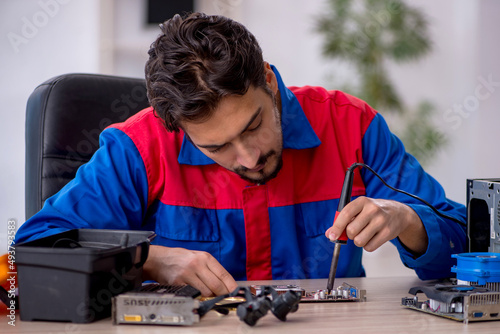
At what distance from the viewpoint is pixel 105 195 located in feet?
4.20

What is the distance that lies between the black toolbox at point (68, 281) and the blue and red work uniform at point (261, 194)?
394mm

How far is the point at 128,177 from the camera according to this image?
1.31m

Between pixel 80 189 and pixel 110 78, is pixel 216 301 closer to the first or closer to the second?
pixel 80 189

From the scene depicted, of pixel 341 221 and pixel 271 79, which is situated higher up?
pixel 271 79

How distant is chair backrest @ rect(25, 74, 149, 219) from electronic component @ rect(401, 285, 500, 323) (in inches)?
38.4

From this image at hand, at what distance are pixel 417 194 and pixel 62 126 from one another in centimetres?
92

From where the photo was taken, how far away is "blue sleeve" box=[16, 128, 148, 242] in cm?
118

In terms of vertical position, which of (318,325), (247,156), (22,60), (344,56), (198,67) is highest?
(344,56)

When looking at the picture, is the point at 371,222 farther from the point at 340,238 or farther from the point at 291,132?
the point at 291,132

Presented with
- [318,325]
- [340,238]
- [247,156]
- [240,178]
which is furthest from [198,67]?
[318,325]

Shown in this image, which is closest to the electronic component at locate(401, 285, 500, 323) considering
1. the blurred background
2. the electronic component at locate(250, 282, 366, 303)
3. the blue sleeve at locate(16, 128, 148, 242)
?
the electronic component at locate(250, 282, 366, 303)

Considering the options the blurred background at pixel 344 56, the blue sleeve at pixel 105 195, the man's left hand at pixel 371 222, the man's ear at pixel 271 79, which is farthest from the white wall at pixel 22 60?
the man's left hand at pixel 371 222

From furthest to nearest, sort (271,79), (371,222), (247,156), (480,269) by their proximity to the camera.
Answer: (271,79) < (247,156) < (371,222) < (480,269)

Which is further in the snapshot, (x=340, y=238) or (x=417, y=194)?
(x=417, y=194)
